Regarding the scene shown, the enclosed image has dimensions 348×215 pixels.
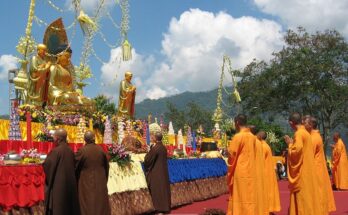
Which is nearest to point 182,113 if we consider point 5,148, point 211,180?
point 211,180

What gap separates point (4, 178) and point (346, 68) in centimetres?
3024

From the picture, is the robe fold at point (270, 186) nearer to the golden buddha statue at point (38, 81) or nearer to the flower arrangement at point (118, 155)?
the flower arrangement at point (118, 155)

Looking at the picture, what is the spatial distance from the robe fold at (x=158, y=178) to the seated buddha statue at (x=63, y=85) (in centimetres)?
783

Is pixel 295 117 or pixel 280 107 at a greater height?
pixel 280 107

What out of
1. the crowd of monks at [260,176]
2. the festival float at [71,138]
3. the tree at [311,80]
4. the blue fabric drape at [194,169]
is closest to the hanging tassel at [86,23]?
the festival float at [71,138]

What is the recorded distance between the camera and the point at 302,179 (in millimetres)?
7004

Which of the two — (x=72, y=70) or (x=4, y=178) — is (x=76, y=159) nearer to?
(x=4, y=178)

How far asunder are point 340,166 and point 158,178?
6847mm

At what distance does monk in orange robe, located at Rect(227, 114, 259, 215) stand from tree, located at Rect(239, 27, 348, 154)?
87.7ft

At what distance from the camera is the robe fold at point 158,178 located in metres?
9.79

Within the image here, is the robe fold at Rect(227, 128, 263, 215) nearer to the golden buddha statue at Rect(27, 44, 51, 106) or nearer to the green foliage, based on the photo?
the golden buddha statue at Rect(27, 44, 51, 106)

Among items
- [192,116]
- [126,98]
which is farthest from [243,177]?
[192,116]

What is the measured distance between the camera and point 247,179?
695 centimetres

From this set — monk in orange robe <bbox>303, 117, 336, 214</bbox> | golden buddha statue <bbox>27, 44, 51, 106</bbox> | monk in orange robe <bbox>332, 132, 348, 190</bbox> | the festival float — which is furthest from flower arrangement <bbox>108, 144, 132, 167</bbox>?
golden buddha statue <bbox>27, 44, 51, 106</bbox>
